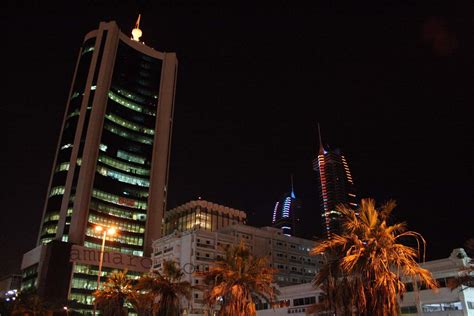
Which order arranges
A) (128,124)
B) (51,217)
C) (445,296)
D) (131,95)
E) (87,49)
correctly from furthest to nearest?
(131,95)
(87,49)
(128,124)
(51,217)
(445,296)

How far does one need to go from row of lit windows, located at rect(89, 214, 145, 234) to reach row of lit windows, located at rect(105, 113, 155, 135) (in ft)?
134

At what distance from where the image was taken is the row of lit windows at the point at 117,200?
513ft

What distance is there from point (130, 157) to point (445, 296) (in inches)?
5502

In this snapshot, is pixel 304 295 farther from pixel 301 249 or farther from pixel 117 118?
pixel 117 118

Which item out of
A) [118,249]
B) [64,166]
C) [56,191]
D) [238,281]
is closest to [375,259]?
[238,281]

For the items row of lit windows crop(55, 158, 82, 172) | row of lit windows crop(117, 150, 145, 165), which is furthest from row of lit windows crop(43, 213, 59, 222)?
row of lit windows crop(117, 150, 145, 165)

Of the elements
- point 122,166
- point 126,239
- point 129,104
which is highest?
point 129,104

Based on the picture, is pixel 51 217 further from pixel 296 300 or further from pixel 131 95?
pixel 296 300

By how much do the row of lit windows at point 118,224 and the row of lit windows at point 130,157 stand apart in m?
26.3

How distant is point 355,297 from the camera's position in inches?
905

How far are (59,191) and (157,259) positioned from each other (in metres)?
51.4

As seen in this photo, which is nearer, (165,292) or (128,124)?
(165,292)

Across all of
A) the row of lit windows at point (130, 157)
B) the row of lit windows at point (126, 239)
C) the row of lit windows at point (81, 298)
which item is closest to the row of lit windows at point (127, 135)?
the row of lit windows at point (130, 157)

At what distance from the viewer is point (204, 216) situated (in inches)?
6599
